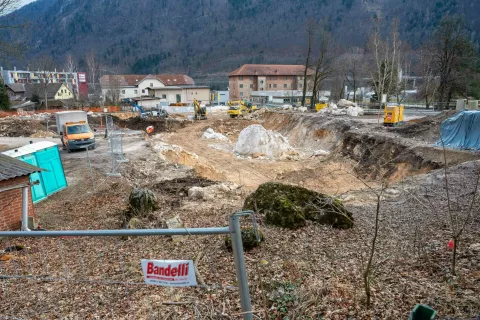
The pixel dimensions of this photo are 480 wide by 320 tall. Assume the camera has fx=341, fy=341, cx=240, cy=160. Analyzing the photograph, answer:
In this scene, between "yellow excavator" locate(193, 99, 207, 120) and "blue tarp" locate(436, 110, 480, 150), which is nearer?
"blue tarp" locate(436, 110, 480, 150)

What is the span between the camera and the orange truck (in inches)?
885

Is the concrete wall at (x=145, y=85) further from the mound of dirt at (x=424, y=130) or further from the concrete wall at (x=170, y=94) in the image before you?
the mound of dirt at (x=424, y=130)

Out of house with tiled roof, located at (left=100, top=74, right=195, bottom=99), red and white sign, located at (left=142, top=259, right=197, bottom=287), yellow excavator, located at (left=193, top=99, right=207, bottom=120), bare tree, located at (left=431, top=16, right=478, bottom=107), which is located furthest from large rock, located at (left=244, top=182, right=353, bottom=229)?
house with tiled roof, located at (left=100, top=74, right=195, bottom=99)

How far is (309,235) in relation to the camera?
23.5 ft

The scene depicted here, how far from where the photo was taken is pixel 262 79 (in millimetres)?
93562

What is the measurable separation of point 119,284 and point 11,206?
6.58 meters

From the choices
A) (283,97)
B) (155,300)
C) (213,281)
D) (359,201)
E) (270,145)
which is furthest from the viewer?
(283,97)

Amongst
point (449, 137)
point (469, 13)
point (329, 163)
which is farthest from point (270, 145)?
point (469, 13)

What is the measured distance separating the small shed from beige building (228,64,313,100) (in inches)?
3320

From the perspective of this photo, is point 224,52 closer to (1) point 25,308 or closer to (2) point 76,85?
(2) point 76,85

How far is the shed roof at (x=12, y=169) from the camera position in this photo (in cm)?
938

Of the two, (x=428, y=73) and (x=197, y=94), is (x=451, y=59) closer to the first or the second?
(x=428, y=73)

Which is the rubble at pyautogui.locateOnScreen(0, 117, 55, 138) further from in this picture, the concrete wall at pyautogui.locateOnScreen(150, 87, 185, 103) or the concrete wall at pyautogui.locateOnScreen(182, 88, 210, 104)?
the concrete wall at pyautogui.locateOnScreen(182, 88, 210, 104)

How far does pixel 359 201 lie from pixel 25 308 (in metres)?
8.81
